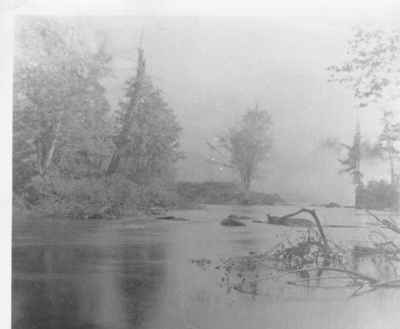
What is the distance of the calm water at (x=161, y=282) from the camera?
Answer: 106 inches

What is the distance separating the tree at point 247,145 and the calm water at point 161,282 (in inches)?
8.7

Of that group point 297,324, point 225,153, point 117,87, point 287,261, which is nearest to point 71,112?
point 117,87

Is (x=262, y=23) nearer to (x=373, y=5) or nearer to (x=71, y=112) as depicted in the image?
(x=373, y=5)

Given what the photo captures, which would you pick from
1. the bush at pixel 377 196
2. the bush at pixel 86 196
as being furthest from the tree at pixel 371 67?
the bush at pixel 86 196

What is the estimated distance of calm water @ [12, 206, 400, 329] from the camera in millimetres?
2704

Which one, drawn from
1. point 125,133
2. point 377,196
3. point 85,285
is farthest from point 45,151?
point 377,196

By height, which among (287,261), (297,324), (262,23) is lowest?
(297,324)

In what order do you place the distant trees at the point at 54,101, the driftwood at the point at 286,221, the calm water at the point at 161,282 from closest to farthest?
the calm water at the point at 161,282 → the driftwood at the point at 286,221 → the distant trees at the point at 54,101

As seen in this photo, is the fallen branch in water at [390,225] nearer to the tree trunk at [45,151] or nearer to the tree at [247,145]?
the tree at [247,145]

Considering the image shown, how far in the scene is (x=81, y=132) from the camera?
3.14 meters

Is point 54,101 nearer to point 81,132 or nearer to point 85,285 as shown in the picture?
point 81,132

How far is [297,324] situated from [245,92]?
4.01ft

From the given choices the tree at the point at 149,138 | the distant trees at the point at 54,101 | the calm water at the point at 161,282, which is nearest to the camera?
the calm water at the point at 161,282

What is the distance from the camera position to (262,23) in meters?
2.86
